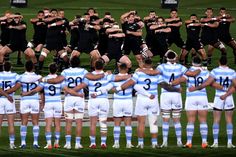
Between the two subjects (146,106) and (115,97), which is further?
(115,97)

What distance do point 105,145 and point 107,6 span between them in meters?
27.2

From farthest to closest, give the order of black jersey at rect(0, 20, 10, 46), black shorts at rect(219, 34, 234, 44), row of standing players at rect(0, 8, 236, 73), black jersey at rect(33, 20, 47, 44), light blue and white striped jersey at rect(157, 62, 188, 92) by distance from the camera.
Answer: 1. black shorts at rect(219, 34, 234, 44)
2. black jersey at rect(33, 20, 47, 44)
3. black jersey at rect(0, 20, 10, 46)
4. row of standing players at rect(0, 8, 236, 73)
5. light blue and white striped jersey at rect(157, 62, 188, 92)

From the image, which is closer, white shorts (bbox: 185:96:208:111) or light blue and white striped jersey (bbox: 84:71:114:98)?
light blue and white striped jersey (bbox: 84:71:114:98)

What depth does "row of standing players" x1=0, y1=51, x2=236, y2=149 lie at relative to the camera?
27516mm

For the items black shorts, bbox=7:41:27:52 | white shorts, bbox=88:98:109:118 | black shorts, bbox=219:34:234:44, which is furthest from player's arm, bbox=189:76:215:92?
black shorts, bbox=219:34:234:44

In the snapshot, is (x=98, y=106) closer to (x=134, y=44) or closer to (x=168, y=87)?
(x=168, y=87)

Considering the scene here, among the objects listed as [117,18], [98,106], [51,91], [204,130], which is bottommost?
[117,18]

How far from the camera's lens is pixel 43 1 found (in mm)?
55719

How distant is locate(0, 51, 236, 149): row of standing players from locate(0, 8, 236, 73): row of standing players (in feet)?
26.6

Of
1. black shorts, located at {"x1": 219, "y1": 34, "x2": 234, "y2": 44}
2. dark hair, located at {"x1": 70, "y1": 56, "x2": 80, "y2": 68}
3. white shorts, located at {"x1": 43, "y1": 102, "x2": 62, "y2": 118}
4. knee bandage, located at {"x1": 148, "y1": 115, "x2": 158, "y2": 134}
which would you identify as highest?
dark hair, located at {"x1": 70, "y1": 56, "x2": 80, "y2": 68}

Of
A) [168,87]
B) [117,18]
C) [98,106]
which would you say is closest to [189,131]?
[168,87]

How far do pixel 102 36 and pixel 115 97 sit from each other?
9.80m

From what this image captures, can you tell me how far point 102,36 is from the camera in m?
37.2

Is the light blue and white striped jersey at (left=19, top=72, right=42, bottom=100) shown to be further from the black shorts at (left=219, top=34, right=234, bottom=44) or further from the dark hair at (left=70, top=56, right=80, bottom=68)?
the black shorts at (left=219, top=34, right=234, bottom=44)
